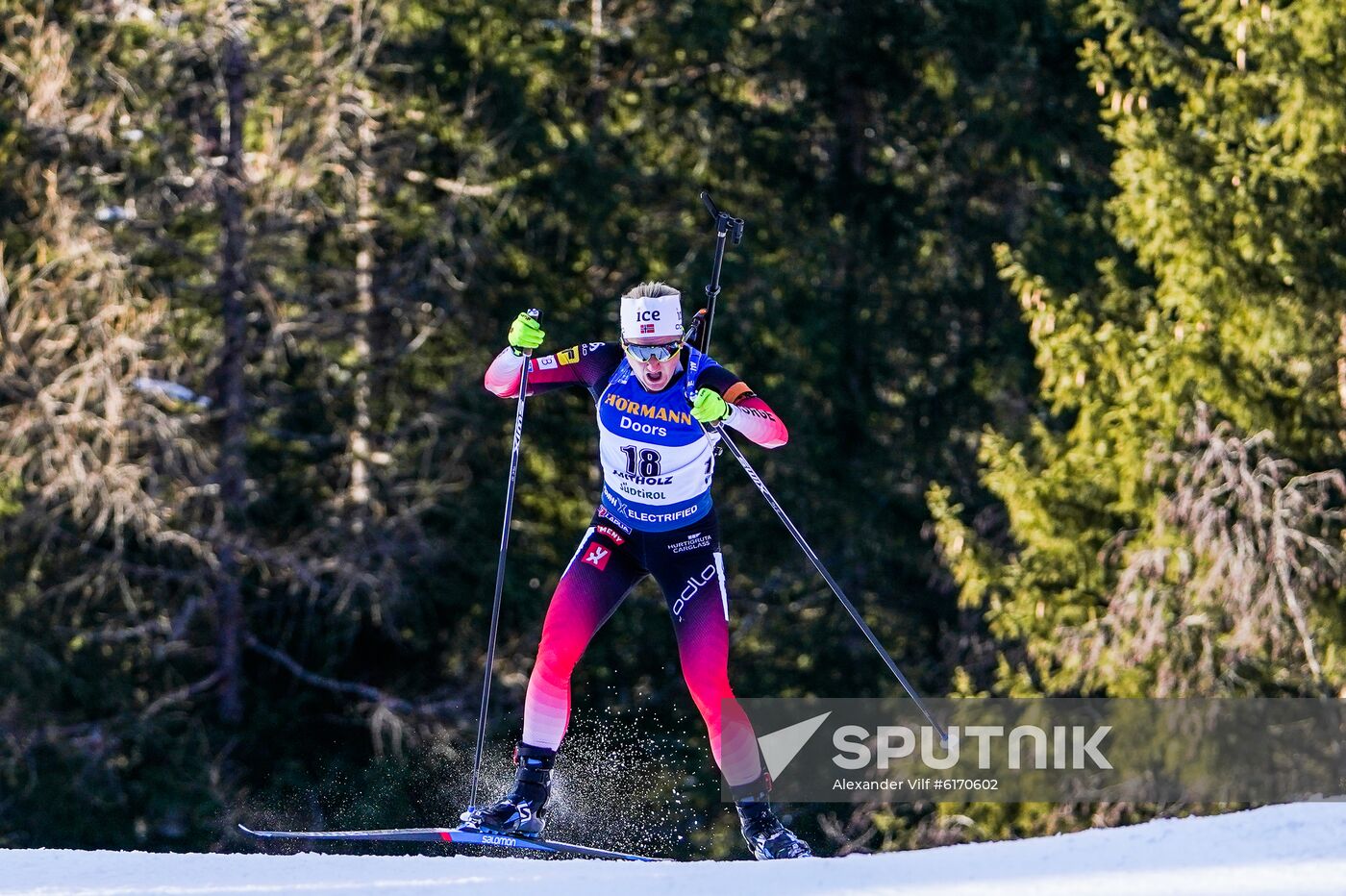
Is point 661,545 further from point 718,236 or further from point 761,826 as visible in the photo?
point 718,236

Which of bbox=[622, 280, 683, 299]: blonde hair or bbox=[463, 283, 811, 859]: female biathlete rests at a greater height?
bbox=[622, 280, 683, 299]: blonde hair

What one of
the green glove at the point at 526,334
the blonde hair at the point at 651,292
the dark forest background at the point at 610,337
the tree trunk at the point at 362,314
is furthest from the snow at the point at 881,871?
the tree trunk at the point at 362,314

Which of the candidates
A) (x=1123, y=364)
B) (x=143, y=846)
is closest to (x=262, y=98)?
(x=143, y=846)

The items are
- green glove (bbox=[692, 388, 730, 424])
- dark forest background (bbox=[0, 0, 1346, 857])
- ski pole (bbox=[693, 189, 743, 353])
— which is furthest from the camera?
dark forest background (bbox=[0, 0, 1346, 857])

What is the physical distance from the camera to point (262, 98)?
59.2 ft

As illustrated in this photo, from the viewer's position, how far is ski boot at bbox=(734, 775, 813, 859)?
7277mm

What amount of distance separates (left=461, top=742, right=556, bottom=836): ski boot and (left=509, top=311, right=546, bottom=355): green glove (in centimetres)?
151

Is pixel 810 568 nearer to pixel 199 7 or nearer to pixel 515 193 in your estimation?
pixel 515 193

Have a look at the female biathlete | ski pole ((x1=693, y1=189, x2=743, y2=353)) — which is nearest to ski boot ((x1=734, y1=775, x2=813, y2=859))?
the female biathlete

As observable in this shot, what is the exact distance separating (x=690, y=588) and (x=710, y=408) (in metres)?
0.74

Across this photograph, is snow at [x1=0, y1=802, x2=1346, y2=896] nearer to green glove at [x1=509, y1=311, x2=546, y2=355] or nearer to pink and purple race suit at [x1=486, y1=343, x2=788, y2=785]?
pink and purple race suit at [x1=486, y1=343, x2=788, y2=785]

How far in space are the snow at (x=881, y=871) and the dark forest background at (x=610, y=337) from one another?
7.77 meters

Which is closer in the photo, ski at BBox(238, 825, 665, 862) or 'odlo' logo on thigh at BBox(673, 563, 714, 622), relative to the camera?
ski at BBox(238, 825, 665, 862)

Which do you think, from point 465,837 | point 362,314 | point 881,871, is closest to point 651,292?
point 465,837
